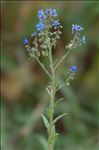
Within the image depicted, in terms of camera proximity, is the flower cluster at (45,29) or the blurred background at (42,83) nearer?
the flower cluster at (45,29)

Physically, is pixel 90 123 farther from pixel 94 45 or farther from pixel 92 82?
pixel 94 45

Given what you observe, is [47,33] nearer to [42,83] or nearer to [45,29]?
[45,29]

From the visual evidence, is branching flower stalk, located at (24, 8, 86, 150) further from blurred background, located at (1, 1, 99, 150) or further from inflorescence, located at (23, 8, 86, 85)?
→ blurred background, located at (1, 1, 99, 150)

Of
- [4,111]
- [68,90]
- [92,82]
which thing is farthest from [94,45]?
[4,111]

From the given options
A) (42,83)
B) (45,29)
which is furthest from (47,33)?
(42,83)

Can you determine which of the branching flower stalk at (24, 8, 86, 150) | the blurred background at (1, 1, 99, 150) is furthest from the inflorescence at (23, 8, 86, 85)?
the blurred background at (1, 1, 99, 150)

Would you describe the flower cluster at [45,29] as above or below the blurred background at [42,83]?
above

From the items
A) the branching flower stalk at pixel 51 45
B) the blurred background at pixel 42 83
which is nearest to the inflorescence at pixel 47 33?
the branching flower stalk at pixel 51 45

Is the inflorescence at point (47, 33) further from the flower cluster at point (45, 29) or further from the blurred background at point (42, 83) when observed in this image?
the blurred background at point (42, 83)
